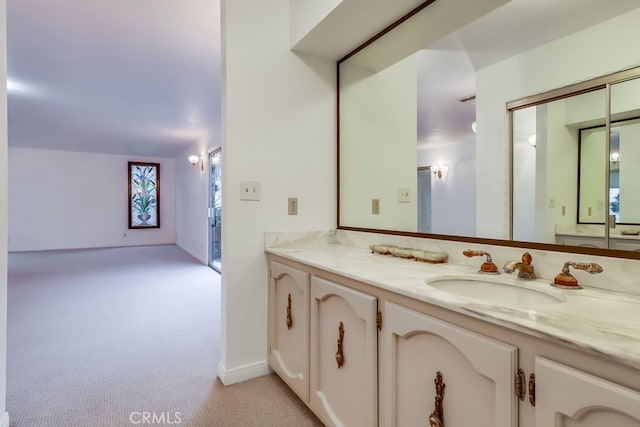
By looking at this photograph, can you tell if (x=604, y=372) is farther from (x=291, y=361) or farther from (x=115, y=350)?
(x=115, y=350)

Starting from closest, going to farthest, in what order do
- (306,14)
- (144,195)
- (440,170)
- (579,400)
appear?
(579,400)
(440,170)
(306,14)
(144,195)

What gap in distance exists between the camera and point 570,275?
1.04m

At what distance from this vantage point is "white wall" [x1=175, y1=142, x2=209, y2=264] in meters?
5.97

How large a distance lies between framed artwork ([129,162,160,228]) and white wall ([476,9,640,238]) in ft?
28.5

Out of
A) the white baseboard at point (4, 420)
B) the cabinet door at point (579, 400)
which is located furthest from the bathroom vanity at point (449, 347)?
the white baseboard at point (4, 420)

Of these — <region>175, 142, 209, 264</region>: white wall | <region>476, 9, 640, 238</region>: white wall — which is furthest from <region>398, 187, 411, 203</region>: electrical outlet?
<region>175, 142, 209, 264</region>: white wall

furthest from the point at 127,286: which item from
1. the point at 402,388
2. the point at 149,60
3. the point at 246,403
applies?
the point at 402,388

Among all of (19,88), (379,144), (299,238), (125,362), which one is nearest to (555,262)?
(379,144)

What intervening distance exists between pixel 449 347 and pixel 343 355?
20.8 inches

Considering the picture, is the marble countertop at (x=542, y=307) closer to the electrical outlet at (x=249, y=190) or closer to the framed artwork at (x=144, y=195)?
the electrical outlet at (x=249, y=190)

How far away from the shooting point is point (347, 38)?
1.89 metres

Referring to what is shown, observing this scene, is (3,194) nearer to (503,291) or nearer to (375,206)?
(375,206)

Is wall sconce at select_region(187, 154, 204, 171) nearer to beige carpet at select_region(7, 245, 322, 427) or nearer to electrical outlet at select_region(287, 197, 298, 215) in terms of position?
beige carpet at select_region(7, 245, 322, 427)

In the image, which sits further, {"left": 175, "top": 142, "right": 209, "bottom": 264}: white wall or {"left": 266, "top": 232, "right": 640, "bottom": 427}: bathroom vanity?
{"left": 175, "top": 142, "right": 209, "bottom": 264}: white wall
